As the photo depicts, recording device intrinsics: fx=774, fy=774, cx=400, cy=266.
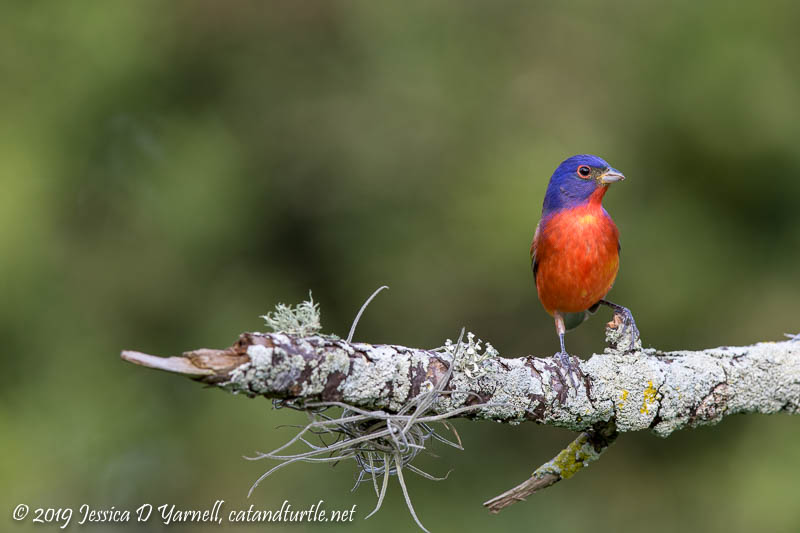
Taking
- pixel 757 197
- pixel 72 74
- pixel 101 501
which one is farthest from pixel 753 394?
pixel 72 74

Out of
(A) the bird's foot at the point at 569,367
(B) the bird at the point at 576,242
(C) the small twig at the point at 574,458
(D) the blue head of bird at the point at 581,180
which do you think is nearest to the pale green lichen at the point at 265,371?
(A) the bird's foot at the point at 569,367

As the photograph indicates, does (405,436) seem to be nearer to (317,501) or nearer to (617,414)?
(617,414)

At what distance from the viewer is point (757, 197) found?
214 inches

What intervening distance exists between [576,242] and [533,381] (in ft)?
4.10

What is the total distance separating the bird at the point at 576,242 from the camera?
11.6 feet

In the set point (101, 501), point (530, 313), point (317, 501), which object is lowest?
point (101, 501)

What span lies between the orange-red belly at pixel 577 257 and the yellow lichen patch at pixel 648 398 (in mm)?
875

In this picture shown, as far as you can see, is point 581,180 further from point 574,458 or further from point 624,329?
point 574,458

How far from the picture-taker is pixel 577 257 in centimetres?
353

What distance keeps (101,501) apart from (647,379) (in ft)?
12.6

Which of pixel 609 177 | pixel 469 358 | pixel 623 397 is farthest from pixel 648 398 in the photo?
pixel 609 177

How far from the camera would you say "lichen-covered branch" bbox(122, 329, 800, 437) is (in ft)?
5.98

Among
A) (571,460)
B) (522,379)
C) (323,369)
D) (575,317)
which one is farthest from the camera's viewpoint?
(575,317)

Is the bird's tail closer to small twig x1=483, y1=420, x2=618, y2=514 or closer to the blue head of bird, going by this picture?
the blue head of bird
